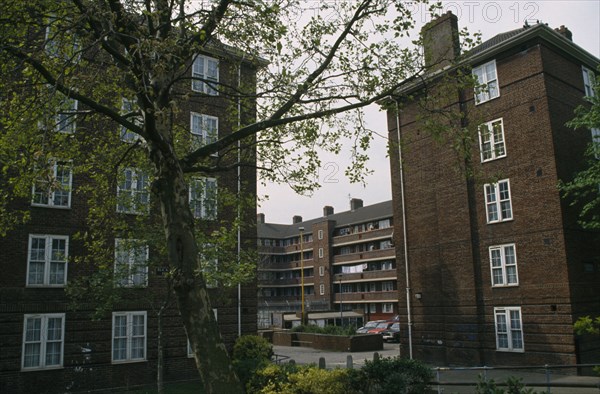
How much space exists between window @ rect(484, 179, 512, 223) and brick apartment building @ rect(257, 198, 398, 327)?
109ft

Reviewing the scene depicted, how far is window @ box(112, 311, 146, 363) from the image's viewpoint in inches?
888

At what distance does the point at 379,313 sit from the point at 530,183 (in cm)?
4522

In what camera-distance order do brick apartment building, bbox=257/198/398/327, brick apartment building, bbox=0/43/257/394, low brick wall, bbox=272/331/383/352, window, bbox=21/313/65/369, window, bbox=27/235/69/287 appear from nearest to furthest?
brick apartment building, bbox=0/43/257/394, window, bbox=21/313/65/369, window, bbox=27/235/69/287, low brick wall, bbox=272/331/383/352, brick apartment building, bbox=257/198/398/327

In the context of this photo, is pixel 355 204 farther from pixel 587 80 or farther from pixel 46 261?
pixel 46 261

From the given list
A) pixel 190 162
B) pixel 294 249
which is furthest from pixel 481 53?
pixel 294 249

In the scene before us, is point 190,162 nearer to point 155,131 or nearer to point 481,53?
point 155,131

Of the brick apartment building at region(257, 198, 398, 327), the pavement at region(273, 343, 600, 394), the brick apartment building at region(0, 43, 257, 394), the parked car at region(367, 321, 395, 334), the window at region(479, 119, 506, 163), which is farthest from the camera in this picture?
the brick apartment building at region(257, 198, 398, 327)

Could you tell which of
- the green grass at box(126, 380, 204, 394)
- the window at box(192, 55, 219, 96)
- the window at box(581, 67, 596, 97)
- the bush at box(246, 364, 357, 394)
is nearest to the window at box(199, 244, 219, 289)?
the bush at box(246, 364, 357, 394)

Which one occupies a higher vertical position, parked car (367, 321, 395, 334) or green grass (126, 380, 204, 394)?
parked car (367, 321, 395, 334)

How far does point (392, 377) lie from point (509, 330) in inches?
549

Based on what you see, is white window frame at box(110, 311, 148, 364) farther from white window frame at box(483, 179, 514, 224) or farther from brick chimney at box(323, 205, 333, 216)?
brick chimney at box(323, 205, 333, 216)

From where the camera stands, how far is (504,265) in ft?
82.3

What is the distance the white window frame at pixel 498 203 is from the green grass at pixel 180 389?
15939 millimetres

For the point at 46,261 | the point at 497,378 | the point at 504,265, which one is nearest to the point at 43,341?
the point at 46,261
